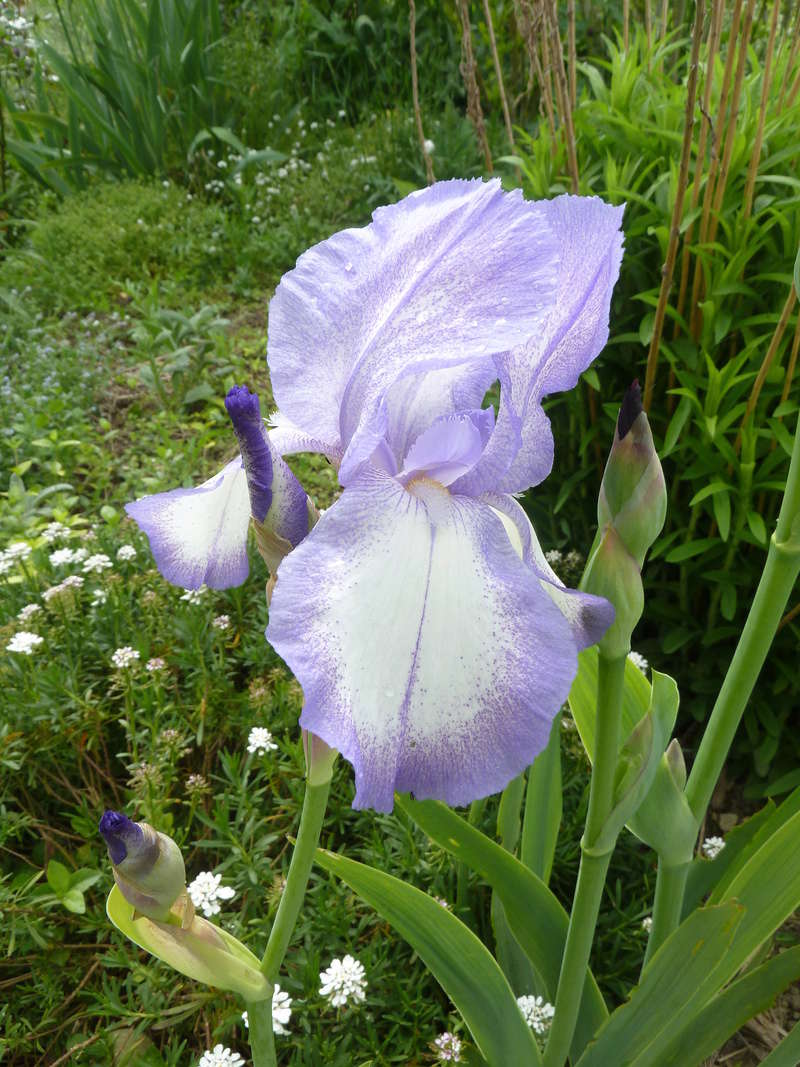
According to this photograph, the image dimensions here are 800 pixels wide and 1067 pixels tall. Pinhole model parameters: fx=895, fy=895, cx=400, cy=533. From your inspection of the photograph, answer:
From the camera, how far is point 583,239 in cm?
71

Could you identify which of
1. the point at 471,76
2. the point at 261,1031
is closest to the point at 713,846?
the point at 261,1031

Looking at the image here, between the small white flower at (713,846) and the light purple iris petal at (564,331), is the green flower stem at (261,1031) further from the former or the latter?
the small white flower at (713,846)

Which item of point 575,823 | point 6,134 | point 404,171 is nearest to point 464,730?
point 575,823

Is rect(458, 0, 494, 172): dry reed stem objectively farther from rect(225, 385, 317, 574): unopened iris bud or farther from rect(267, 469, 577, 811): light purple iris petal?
rect(267, 469, 577, 811): light purple iris petal

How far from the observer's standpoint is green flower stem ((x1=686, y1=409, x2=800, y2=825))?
851 mm

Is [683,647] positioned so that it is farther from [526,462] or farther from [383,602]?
[383,602]

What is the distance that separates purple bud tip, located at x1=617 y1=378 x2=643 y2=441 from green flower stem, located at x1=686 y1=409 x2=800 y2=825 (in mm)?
181

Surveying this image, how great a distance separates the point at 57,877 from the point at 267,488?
1185mm

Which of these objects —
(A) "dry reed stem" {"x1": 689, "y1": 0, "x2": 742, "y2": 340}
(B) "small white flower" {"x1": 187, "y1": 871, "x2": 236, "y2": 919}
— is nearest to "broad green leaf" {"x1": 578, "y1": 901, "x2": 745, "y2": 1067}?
(B) "small white flower" {"x1": 187, "y1": 871, "x2": 236, "y2": 919}

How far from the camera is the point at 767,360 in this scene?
5.55 feet

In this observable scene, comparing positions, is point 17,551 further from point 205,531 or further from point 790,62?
point 790,62

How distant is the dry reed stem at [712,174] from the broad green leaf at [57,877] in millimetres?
1721

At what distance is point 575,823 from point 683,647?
73 cm

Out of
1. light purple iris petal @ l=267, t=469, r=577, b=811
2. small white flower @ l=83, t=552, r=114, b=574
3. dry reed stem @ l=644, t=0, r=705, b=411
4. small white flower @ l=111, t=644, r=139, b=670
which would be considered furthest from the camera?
small white flower @ l=83, t=552, r=114, b=574
